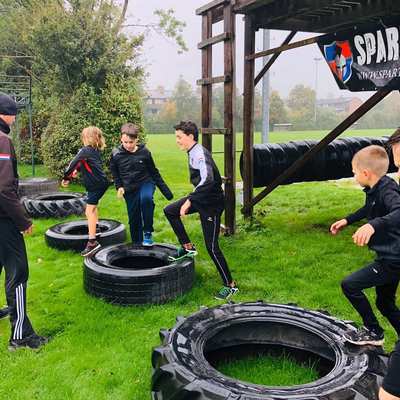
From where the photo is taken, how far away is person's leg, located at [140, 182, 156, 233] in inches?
251

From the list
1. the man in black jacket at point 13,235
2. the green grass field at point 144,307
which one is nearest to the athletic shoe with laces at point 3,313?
the green grass field at point 144,307

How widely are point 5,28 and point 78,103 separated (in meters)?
10.2

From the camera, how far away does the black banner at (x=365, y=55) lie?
602 centimetres

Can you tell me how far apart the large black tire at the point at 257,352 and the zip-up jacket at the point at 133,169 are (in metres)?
2.66

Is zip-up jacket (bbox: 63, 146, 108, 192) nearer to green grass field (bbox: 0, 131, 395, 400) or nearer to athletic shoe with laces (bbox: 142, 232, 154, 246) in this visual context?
athletic shoe with laces (bbox: 142, 232, 154, 246)

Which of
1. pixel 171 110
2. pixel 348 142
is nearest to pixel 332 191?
pixel 348 142

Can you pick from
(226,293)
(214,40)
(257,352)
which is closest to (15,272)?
(257,352)

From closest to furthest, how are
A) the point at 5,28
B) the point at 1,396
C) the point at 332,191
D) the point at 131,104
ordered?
1. the point at 1,396
2. the point at 332,191
3. the point at 131,104
4. the point at 5,28

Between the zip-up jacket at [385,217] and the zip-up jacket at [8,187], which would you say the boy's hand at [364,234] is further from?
the zip-up jacket at [8,187]

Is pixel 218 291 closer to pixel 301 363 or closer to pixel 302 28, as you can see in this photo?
pixel 301 363

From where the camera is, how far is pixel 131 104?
13.4m

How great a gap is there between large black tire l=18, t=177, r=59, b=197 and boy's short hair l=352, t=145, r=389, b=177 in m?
8.78

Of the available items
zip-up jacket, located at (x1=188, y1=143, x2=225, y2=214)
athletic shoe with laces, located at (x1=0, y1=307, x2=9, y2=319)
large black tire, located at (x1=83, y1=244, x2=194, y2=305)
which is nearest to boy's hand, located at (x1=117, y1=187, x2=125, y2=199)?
large black tire, located at (x1=83, y1=244, x2=194, y2=305)

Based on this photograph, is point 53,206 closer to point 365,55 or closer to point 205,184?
point 205,184
